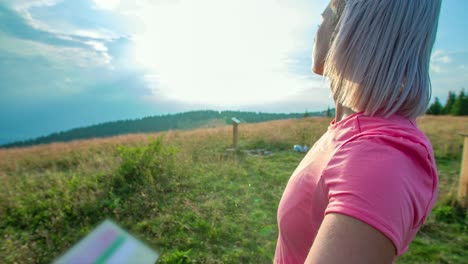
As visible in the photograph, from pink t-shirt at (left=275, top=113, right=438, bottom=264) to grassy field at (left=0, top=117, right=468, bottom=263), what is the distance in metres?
3.05

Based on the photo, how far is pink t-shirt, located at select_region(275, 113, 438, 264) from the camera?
1.87ft

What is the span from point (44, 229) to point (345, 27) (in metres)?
4.73

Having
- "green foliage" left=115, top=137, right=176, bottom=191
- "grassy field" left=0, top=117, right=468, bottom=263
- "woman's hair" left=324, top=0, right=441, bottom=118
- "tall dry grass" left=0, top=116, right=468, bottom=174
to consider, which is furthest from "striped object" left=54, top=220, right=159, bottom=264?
"tall dry grass" left=0, top=116, right=468, bottom=174

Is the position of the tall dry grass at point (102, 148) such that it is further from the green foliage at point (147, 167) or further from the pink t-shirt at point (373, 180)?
the pink t-shirt at point (373, 180)

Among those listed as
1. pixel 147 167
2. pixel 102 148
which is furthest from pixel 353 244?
pixel 102 148

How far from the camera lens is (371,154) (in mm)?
612

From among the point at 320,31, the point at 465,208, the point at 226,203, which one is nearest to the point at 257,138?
the point at 226,203

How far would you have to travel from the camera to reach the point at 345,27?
0.78 m

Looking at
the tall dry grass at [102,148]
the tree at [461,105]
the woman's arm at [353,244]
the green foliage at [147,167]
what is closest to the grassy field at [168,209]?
the green foliage at [147,167]

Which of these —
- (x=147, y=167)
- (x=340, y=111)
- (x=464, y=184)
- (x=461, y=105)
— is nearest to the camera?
(x=340, y=111)

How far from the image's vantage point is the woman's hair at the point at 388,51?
2.43 feet

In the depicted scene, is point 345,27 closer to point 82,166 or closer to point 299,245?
point 299,245

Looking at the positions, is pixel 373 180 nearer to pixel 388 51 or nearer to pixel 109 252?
pixel 388 51

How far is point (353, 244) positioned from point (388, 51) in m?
0.50
